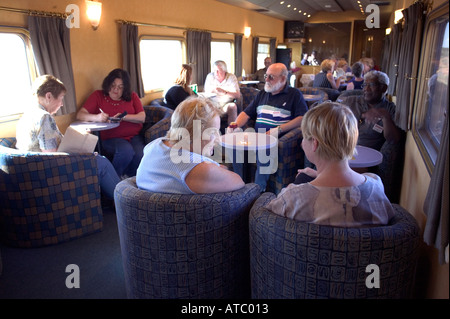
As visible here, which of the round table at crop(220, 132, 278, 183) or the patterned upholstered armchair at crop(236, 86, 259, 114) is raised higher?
the patterned upholstered armchair at crop(236, 86, 259, 114)

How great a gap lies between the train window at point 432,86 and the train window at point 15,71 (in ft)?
12.3

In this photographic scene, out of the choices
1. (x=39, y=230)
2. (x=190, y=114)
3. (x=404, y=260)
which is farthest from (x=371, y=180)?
(x=39, y=230)

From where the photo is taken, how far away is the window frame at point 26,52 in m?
3.51

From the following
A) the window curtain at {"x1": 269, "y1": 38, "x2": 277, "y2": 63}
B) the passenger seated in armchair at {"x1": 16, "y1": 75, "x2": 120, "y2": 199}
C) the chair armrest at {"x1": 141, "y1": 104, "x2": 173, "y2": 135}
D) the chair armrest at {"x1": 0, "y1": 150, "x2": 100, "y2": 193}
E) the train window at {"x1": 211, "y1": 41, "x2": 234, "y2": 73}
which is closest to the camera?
the chair armrest at {"x1": 0, "y1": 150, "x2": 100, "y2": 193}

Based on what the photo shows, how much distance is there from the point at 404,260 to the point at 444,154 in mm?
465

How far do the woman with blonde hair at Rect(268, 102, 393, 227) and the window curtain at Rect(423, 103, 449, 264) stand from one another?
24cm

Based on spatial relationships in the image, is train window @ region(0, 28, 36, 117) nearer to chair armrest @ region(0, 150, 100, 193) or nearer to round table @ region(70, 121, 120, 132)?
round table @ region(70, 121, 120, 132)


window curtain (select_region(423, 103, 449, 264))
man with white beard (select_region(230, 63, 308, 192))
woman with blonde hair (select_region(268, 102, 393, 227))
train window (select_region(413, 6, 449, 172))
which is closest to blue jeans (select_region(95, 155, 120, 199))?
man with white beard (select_region(230, 63, 308, 192))

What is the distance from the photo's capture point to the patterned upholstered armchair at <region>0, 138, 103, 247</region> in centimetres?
276

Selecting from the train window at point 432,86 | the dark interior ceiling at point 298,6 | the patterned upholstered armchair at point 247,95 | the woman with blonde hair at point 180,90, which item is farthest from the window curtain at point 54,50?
the dark interior ceiling at point 298,6

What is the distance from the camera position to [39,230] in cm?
293

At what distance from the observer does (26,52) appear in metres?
3.76

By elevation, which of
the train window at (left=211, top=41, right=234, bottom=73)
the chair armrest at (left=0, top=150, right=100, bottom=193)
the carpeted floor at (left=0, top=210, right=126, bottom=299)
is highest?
the train window at (left=211, top=41, right=234, bottom=73)

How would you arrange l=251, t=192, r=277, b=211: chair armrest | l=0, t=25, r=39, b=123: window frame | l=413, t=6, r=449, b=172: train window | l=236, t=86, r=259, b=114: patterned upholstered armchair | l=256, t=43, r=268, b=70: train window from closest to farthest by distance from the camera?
1. l=251, t=192, r=277, b=211: chair armrest
2. l=413, t=6, r=449, b=172: train window
3. l=0, t=25, r=39, b=123: window frame
4. l=236, t=86, r=259, b=114: patterned upholstered armchair
5. l=256, t=43, r=268, b=70: train window
